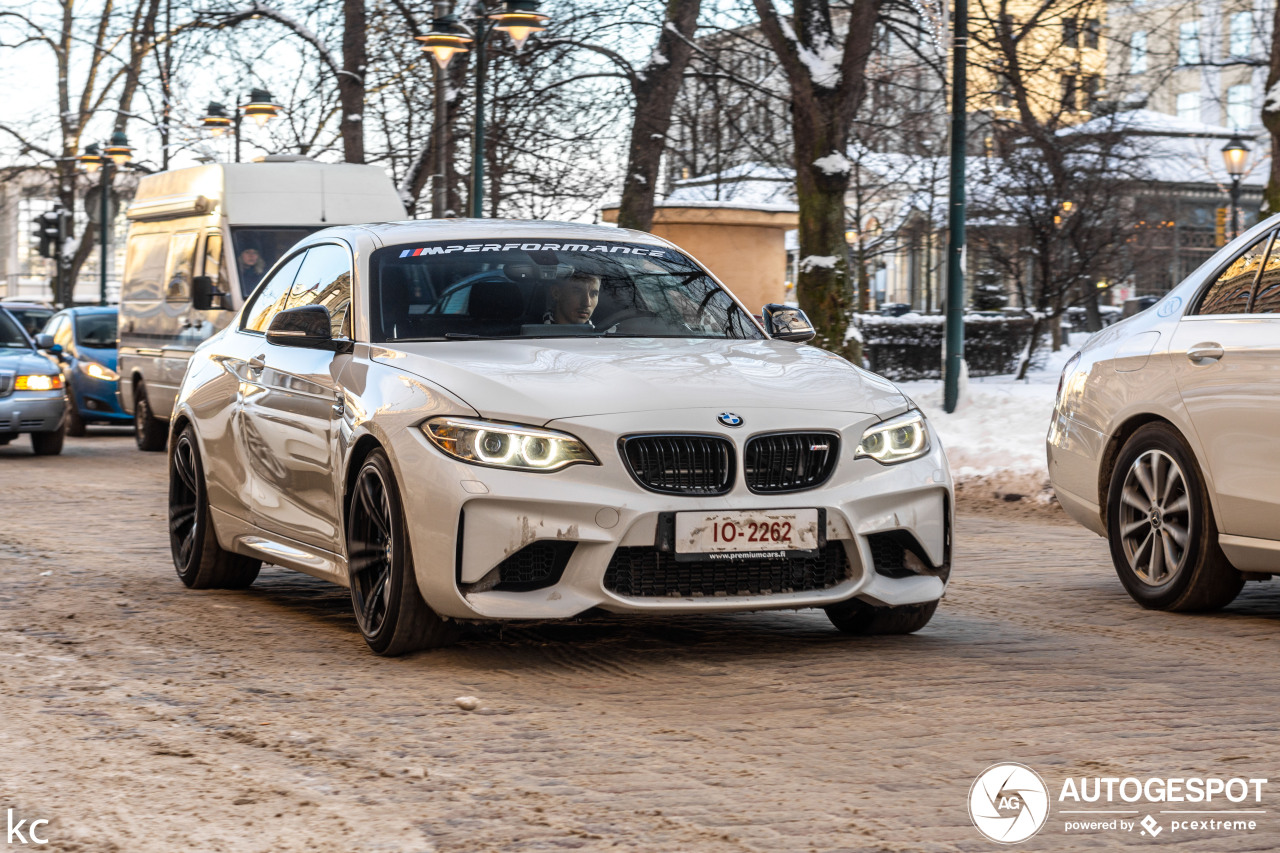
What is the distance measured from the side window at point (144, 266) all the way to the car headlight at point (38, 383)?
4.16 ft

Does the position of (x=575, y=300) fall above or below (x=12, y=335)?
above

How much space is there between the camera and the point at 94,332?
2317 cm

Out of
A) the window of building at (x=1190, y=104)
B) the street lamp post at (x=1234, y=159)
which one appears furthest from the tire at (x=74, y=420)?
the window of building at (x=1190, y=104)

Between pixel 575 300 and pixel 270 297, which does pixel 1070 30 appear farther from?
pixel 575 300

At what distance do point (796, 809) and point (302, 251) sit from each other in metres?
4.64

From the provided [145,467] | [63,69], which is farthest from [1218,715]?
[63,69]

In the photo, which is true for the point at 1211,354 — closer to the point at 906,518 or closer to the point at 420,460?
the point at 906,518

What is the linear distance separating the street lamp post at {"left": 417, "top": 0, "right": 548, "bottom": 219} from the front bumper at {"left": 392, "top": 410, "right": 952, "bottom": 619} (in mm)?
14022

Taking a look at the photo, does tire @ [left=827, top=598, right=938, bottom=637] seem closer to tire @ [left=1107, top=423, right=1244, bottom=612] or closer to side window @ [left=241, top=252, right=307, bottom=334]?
tire @ [left=1107, top=423, right=1244, bottom=612]

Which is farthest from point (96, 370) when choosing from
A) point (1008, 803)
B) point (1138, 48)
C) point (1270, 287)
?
point (1008, 803)

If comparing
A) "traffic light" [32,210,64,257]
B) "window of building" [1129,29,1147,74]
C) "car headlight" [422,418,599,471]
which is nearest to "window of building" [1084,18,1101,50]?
"window of building" [1129,29,1147,74]

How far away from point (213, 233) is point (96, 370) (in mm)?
5910

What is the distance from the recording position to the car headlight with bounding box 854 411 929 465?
6.50 m

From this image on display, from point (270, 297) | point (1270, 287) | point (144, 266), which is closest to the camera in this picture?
point (1270, 287)
